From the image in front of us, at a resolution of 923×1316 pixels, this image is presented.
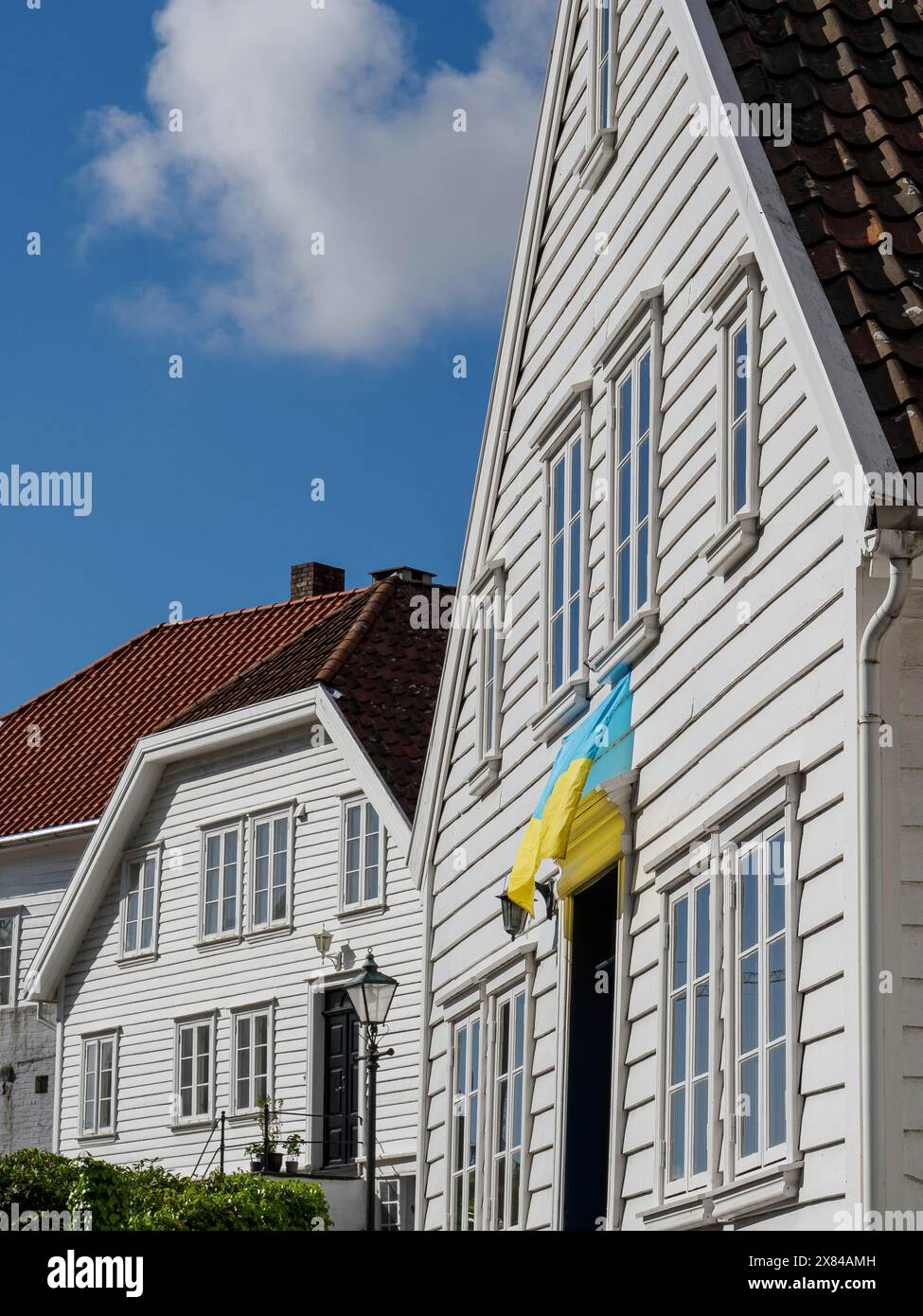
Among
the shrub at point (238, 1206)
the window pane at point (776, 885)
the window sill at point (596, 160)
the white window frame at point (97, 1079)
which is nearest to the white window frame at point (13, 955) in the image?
the white window frame at point (97, 1079)

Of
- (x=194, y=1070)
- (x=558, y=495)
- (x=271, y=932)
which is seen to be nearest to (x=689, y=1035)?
(x=558, y=495)

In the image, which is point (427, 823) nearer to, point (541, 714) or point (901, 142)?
point (541, 714)

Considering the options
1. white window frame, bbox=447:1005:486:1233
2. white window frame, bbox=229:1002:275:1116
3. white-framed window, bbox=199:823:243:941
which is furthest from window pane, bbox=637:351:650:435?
white-framed window, bbox=199:823:243:941

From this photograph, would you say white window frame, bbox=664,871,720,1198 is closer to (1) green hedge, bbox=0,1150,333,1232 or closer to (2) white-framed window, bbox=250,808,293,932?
(1) green hedge, bbox=0,1150,333,1232

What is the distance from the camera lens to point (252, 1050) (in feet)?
95.2

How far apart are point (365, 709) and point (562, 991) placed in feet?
49.5

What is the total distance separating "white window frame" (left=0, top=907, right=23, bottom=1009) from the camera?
34.2 meters

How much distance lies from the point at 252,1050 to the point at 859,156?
70.4ft

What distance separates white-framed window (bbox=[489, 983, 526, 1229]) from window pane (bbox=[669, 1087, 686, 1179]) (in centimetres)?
278

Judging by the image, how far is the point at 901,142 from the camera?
980cm

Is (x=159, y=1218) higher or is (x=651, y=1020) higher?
(x=651, y=1020)

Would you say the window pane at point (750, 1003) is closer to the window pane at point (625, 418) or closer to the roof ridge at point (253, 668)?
the window pane at point (625, 418)

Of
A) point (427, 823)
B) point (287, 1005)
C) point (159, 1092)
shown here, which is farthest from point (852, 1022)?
point (159, 1092)

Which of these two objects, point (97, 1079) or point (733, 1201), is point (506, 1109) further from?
point (97, 1079)
